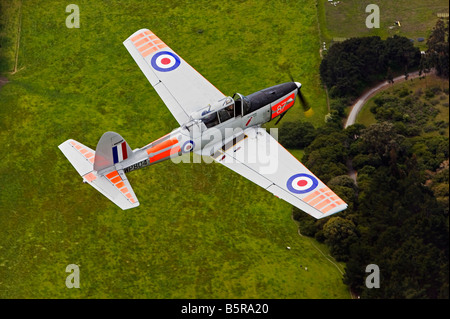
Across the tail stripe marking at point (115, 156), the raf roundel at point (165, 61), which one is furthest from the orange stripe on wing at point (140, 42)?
the tail stripe marking at point (115, 156)

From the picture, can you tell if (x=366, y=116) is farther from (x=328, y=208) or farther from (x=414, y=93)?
(x=328, y=208)

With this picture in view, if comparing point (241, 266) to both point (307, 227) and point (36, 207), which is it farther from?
point (36, 207)

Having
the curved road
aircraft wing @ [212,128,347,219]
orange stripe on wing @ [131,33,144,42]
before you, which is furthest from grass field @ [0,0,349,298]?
orange stripe on wing @ [131,33,144,42]

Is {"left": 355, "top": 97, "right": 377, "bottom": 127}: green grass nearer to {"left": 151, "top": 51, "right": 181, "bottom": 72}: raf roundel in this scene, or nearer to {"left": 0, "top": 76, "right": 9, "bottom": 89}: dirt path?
{"left": 151, "top": 51, "right": 181, "bottom": 72}: raf roundel

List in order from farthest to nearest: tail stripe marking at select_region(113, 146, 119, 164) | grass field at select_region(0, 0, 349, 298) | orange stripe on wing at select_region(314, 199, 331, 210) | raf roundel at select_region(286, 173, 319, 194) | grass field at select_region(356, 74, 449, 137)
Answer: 1. grass field at select_region(356, 74, 449, 137)
2. grass field at select_region(0, 0, 349, 298)
3. raf roundel at select_region(286, 173, 319, 194)
4. tail stripe marking at select_region(113, 146, 119, 164)
5. orange stripe on wing at select_region(314, 199, 331, 210)

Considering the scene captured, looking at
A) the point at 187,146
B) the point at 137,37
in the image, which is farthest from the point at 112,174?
the point at 137,37
